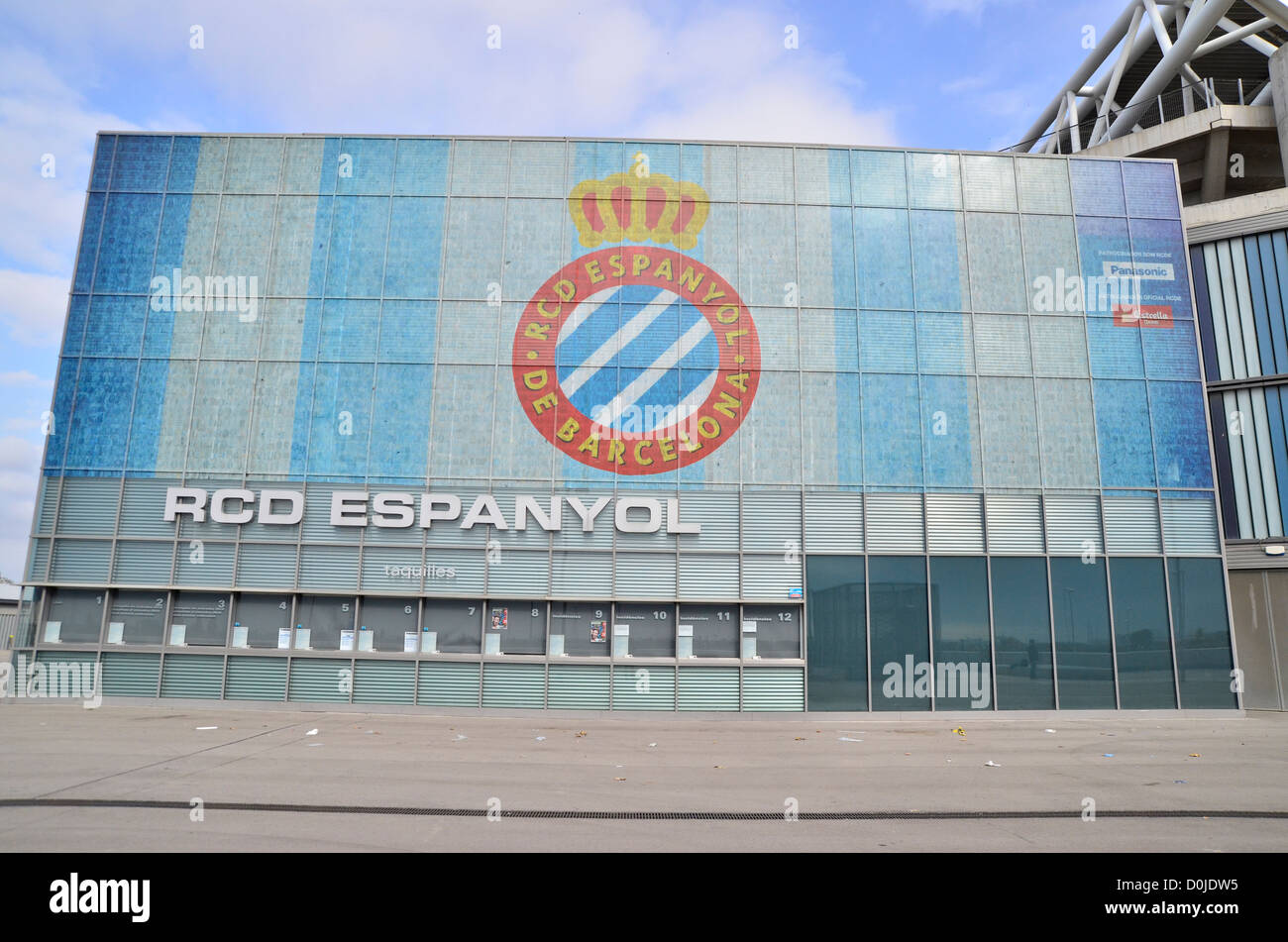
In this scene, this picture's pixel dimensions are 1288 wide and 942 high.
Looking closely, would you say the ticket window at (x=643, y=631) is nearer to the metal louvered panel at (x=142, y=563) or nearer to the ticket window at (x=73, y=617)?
the metal louvered panel at (x=142, y=563)

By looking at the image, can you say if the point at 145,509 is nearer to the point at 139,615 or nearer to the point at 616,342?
the point at 139,615

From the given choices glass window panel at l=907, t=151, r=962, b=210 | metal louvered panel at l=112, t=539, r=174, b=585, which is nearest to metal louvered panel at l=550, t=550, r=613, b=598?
metal louvered panel at l=112, t=539, r=174, b=585

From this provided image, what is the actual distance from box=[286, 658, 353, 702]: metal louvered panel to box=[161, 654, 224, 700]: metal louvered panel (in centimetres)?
170

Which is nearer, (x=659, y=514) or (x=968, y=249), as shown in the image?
(x=659, y=514)

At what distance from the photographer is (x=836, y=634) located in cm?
1828

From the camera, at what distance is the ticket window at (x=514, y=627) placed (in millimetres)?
18250

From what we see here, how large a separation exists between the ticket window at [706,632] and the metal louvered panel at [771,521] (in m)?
1.68

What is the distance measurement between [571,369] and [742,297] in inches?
184

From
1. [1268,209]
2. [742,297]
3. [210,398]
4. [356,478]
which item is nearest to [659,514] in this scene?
[742,297]

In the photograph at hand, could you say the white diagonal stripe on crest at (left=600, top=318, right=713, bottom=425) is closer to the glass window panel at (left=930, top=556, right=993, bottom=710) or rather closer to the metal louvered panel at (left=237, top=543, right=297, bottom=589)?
the glass window panel at (left=930, top=556, right=993, bottom=710)

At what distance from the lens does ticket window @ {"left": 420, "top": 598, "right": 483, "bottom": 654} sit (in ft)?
59.9

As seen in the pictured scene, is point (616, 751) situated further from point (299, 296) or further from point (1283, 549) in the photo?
point (1283, 549)

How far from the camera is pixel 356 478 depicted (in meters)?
18.8

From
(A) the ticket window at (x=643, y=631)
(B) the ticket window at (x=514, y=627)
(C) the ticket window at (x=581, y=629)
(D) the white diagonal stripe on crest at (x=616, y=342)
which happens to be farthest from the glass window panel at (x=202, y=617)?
(D) the white diagonal stripe on crest at (x=616, y=342)
